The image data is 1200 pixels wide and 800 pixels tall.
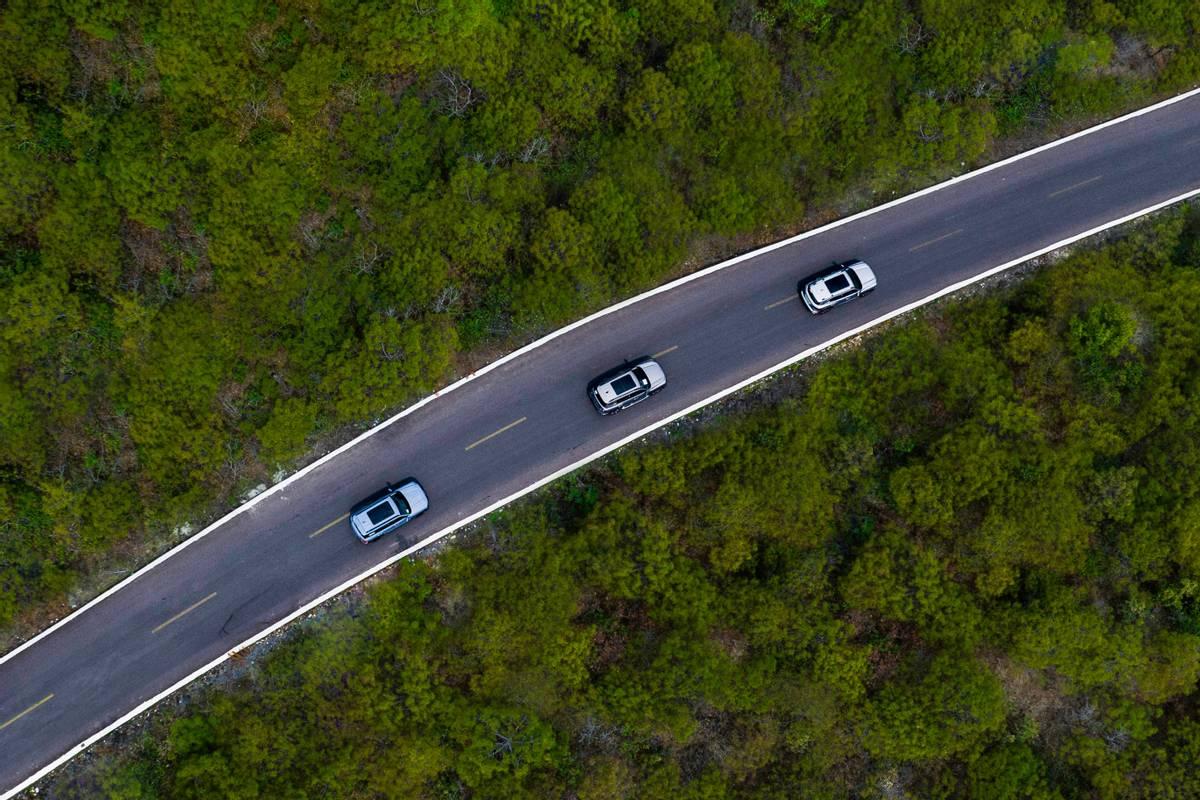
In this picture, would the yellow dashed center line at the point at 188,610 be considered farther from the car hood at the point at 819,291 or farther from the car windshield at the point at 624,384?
the car hood at the point at 819,291

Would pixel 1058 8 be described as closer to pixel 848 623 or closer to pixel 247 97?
pixel 848 623

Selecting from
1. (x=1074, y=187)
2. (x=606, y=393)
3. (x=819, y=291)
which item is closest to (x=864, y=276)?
(x=819, y=291)

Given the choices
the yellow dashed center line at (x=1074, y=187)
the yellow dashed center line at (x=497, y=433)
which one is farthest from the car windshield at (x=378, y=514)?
the yellow dashed center line at (x=1074, y=187)

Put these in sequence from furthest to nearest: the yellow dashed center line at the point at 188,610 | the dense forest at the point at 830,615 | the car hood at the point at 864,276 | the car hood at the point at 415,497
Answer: the car hood at the point at 864,276 < the car hood at the point at 415,497 < the yellow dashed center line at the point at 188,610 < the dense forest at the point at 830,615

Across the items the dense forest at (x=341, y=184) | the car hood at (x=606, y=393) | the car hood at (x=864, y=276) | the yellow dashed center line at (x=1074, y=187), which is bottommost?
the yellow dashed center line at (x=1074, y=187)

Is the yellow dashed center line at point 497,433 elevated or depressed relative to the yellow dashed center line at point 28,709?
depressed
